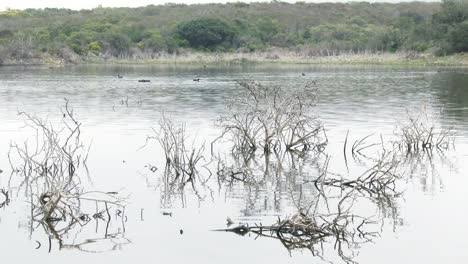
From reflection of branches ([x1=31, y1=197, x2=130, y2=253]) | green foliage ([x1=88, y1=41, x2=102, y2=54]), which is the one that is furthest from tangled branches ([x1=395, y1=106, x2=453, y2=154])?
green foliage ([x1=88, y1=41, x2=102, y2=54])

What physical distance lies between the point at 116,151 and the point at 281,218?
12.0 meters

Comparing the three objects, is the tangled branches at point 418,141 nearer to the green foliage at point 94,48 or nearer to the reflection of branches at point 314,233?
the reflection of branches at point 314,233

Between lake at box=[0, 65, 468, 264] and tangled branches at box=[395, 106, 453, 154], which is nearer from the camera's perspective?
lake at box=[0, 65, 468, 264]

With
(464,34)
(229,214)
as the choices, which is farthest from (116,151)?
(464,34)

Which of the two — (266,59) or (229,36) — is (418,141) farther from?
(229,36)

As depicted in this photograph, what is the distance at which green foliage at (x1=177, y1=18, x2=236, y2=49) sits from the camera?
5315 inches

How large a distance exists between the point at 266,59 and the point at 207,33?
16.4m

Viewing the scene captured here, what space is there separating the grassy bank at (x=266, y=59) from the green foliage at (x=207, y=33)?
4897 millimetres

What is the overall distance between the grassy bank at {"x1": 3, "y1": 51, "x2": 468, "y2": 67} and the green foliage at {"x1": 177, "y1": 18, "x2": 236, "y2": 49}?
16.1ft

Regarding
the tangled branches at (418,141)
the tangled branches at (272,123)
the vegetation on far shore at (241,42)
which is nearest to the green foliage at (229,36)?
the vegetation on far shore at (241,42)

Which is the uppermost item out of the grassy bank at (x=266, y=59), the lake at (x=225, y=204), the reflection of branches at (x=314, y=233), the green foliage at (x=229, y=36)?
the green foliage at (x=229, y=36)

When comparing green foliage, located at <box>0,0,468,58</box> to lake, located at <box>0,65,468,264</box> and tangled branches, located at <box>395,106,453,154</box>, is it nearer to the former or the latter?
lake, located at <box>0,65,468,264</box>

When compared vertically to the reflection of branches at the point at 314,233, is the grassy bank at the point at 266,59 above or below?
below

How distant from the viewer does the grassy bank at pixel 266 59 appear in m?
107
